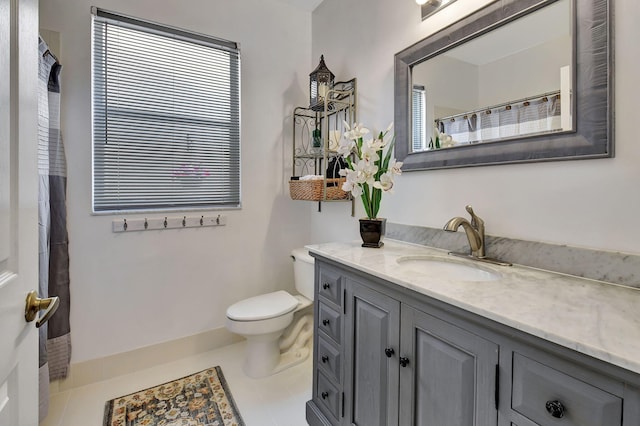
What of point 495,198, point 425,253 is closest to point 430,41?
point 495,198

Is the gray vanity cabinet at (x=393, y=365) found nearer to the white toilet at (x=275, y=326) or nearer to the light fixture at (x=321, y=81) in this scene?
the white toilet at (x=275, y=326)

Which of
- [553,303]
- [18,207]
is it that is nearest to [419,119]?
[553,303]

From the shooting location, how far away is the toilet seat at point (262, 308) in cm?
183

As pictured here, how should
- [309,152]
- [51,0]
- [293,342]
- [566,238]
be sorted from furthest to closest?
[309,152]
[293,342]
[51,0]
[566,238]

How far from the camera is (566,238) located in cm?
105

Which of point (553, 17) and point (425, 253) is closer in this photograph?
point (553, 17)

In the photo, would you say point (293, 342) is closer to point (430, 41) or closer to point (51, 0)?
point (430, 41)

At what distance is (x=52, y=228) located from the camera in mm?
1689

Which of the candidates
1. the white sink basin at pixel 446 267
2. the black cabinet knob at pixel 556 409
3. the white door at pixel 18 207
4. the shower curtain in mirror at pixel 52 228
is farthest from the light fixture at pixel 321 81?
the black cabinet knob at pixel 556 409

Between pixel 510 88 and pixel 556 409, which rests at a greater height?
pixel 510 88

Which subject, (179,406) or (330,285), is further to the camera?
(179,406)

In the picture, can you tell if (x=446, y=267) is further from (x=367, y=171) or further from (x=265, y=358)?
(x=265, y=358)

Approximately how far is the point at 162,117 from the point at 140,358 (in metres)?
1.59

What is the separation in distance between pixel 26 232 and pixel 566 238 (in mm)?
1544
